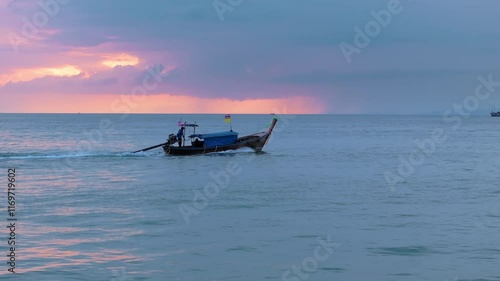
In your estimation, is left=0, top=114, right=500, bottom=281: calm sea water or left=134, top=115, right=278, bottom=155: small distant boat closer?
left=0, top=114, right=500, bottom=281: calm sea water

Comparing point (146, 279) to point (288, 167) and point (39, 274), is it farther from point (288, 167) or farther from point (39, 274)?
point (288, 167)

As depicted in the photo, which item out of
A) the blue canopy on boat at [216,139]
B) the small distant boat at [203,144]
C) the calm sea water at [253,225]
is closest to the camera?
the calm sea water at [253,225]

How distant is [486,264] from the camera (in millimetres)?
14578

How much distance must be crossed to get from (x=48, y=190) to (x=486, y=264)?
19284 millimetres

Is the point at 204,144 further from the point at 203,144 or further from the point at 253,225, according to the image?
the point at 253,225

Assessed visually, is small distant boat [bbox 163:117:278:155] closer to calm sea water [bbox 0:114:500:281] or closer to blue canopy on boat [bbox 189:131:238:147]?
blue canopy on boat [bbox 189:131:238:147]

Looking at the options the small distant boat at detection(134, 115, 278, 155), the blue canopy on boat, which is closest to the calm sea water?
the small distant boat at detection(134, 115, 278, 155)

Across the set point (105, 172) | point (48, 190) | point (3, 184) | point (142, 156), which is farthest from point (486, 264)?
point (142, 156)

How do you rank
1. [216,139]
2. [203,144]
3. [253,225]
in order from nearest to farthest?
[253,225], [203,144], [216,139]

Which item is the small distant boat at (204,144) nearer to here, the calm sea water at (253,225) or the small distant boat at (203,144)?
the small distant boat at (203,144)

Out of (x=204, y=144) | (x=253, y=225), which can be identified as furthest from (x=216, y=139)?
(x=253, y=225)

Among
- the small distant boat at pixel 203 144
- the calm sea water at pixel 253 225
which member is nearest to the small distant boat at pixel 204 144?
the small distant boat at pixel 203 144

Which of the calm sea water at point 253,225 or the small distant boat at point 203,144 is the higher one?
the small distant boat at point 203,144

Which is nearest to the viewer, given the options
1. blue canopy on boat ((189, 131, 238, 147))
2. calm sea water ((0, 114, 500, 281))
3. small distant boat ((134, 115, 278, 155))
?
→ calm sea water ((0, 114, 500, 281))
